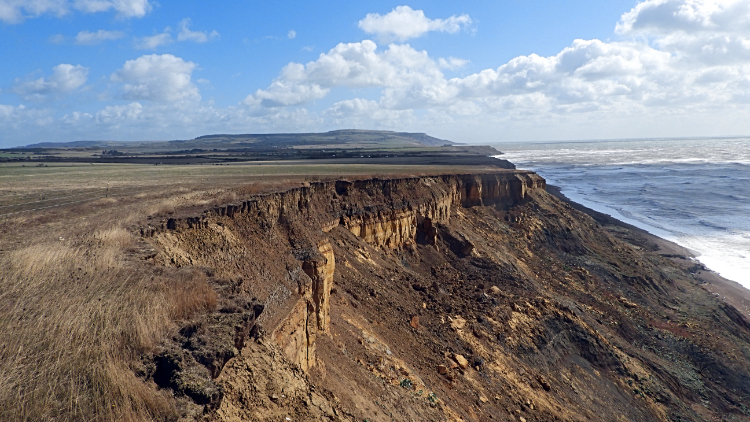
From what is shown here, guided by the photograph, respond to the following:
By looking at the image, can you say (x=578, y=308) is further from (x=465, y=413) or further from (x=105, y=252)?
(x=105, y=252)

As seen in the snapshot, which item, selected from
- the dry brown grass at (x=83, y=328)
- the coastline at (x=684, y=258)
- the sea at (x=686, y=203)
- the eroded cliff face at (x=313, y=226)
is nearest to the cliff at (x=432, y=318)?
A: the eroded cliff face at (x=313, y=226)

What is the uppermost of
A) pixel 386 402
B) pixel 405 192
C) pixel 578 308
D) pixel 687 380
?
pixel 405 192

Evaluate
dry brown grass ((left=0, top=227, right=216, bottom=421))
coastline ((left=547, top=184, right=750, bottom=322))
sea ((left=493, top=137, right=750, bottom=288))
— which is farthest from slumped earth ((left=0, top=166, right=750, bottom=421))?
sea ((left=493, top=137, right=750, bottom=288))

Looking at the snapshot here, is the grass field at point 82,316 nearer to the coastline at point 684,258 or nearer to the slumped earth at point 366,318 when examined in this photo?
the slumped earth at point 366,318

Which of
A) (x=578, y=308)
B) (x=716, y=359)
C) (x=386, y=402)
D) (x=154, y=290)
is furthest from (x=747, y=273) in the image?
(x=154, y=290)

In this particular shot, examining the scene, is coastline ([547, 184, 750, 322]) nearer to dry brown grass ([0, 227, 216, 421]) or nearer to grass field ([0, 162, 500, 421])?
dry brown grass ([0, 227, 216, 421])

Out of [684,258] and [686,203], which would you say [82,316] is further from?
[686,203]

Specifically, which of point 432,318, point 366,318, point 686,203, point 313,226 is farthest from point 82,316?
point 686,203
